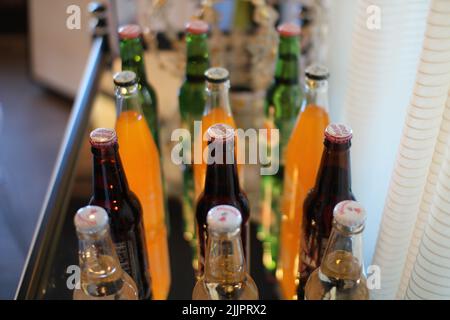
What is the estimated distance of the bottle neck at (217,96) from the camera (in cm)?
69

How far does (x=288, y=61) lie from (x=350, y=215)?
1.19 feet

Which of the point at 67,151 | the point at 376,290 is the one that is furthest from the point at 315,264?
the point at 67,151

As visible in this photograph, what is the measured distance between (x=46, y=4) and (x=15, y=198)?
87 centimetres

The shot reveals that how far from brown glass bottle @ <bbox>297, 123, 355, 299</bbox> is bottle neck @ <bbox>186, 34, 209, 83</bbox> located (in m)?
0.26

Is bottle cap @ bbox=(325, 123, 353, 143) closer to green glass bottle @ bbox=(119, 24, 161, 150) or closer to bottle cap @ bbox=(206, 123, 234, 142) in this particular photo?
bottle cap @ bbox=(206, 123, 234, 142)

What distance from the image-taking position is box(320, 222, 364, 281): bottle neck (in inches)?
19.9

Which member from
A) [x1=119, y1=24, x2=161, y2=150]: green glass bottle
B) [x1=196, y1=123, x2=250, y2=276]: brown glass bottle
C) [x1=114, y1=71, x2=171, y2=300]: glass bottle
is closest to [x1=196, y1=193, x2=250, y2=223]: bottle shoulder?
[x1=196, y1=123, x2=250, y2=276]: brown glass bottle

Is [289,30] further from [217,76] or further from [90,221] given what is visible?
[90,221]

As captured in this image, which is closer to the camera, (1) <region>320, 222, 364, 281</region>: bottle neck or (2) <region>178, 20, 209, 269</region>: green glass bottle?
(1) <region>320, 222, 364, 281</region>: bottle neck

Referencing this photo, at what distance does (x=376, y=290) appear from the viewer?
26.6 inches

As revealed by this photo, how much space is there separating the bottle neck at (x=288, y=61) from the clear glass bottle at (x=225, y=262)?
36 cm

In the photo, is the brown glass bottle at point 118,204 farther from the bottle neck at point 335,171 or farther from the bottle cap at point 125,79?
the bottle neck at point 335,171

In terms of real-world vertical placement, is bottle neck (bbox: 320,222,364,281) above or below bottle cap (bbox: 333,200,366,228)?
below
